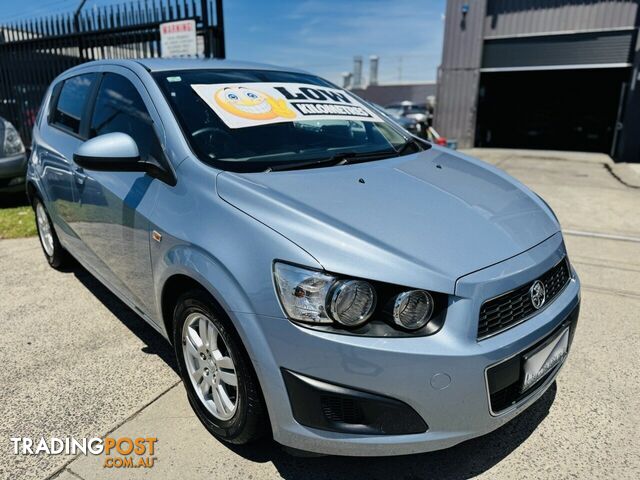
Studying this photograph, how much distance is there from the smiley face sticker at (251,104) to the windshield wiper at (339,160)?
0.41m

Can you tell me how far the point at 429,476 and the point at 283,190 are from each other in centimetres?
133

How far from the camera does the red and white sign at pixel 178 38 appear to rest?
659cm

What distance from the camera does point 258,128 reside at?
98.8 inches

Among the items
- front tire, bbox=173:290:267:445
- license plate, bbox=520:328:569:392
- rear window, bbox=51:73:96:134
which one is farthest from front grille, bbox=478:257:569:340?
rear window, bbox=51:73:96:134

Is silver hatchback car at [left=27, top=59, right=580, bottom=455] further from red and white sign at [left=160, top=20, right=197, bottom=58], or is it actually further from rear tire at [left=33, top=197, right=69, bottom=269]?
red and white sign at [left=160, top=20, right=197, bottom=58]

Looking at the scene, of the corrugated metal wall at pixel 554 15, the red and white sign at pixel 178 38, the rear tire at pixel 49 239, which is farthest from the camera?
the corrugated metal wall at pixel 554 15

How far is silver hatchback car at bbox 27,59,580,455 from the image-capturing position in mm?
1683

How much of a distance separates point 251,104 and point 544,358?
1901 mm

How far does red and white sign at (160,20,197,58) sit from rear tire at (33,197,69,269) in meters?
3.17

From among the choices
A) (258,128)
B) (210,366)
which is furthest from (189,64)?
(210,366)

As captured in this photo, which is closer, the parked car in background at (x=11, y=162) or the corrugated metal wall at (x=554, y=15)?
the parked car in background at (x=11, y=162)

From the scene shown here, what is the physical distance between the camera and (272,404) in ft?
5.92

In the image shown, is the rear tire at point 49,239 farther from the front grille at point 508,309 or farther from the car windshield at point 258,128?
the front grille at point 508,309

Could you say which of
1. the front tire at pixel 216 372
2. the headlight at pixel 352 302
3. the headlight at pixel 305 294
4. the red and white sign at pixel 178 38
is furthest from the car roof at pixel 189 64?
the red and white sign at pixel 178 38
